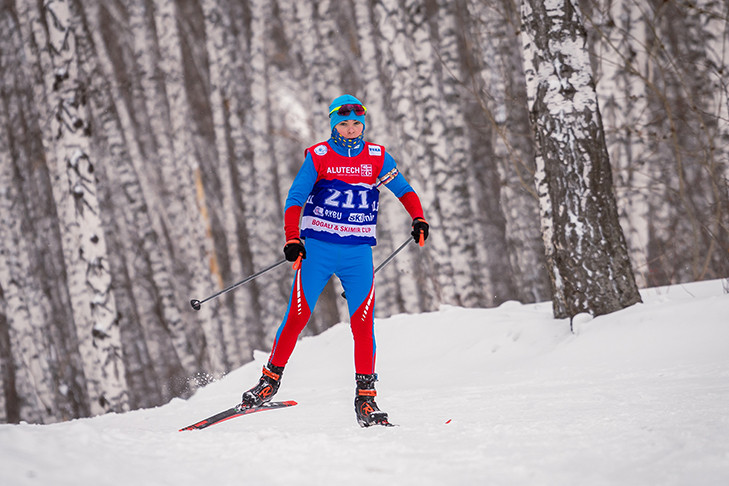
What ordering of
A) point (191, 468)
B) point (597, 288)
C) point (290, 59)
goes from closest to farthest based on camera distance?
point (191, 468) → point (597, 288) → point (290, 59)

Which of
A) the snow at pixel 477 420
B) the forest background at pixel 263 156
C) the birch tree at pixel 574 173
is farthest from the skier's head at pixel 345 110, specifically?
the forest background at pixel 263 156

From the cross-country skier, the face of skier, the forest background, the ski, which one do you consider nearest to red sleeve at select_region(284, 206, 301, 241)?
the cross-country skier

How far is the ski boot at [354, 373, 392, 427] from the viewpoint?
11.0 ft

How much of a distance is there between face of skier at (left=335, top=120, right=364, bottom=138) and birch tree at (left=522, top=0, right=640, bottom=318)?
2.06 meters

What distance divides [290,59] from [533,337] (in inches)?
496

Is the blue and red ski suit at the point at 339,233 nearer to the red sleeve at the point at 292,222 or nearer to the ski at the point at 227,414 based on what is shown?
the red sleeve at the point at 292,222

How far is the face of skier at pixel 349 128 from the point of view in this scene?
3734 millimetres

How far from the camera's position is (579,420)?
2.87m

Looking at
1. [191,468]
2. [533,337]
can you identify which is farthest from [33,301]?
[191,468]

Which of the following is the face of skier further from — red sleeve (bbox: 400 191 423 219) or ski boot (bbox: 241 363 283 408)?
ski boot (bbox: 241 363 283 408)

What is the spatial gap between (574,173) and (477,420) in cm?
260

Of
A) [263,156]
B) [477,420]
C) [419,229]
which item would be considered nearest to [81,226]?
[263,156]

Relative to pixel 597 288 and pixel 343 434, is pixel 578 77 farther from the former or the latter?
pixel 343 434

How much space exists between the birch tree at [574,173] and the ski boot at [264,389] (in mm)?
2598
